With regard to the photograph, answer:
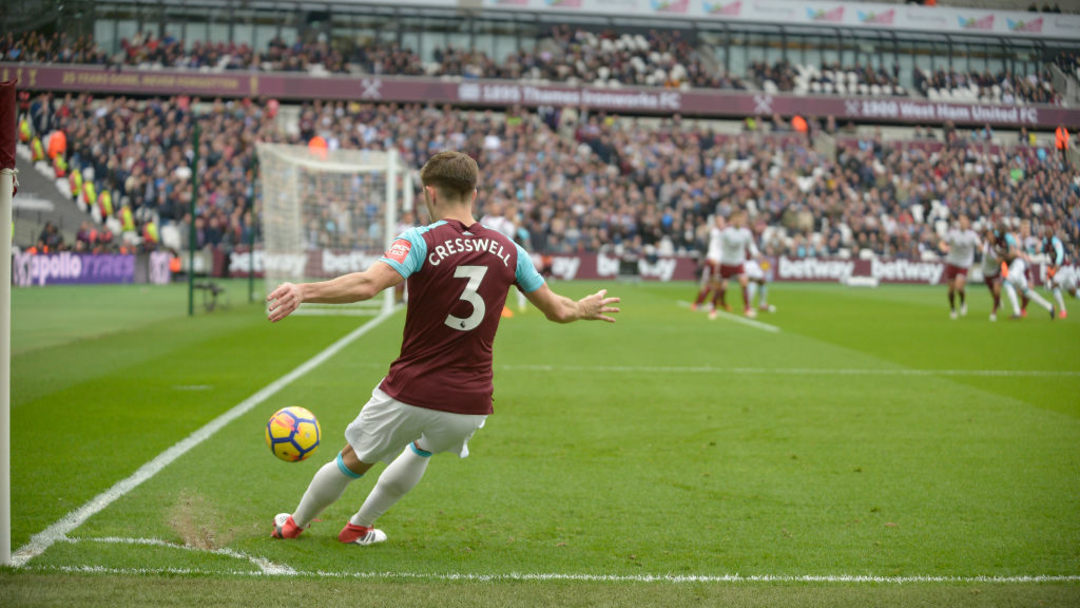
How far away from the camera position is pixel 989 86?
22.9 m

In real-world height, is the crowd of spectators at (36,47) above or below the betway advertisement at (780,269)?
above

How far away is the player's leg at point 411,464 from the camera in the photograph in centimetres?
489

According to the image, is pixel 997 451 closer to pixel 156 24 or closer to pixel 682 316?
pixel 682 316

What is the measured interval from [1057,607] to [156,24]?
4468 centimetres

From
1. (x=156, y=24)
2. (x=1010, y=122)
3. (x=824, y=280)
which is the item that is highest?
(x=156, y=24)

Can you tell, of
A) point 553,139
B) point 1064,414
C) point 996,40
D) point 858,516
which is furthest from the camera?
point 553,139

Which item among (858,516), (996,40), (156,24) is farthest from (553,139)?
(858,516)

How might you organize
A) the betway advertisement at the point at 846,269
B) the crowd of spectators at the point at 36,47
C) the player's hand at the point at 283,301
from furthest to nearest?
the betway advertisement at the point at 846,269
the crowd of spectators at the point at 36,47
the player's hand at the point at 283,301

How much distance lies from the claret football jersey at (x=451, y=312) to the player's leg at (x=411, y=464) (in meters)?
0.07

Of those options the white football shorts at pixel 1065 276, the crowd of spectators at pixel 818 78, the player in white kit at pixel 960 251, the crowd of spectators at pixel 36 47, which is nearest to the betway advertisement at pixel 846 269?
the crowd of spectators at pixel 818 78

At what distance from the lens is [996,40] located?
17844 millimetres

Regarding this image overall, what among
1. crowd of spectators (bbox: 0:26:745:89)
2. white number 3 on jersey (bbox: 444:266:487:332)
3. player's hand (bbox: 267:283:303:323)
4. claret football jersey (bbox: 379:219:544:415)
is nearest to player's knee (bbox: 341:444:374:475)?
claret football jersey (bbox: 379:219:544:415)

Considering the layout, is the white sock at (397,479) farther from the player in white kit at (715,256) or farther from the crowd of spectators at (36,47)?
the player in white kit at (715,256)

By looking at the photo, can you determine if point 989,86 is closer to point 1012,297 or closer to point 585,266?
point 1012,297
